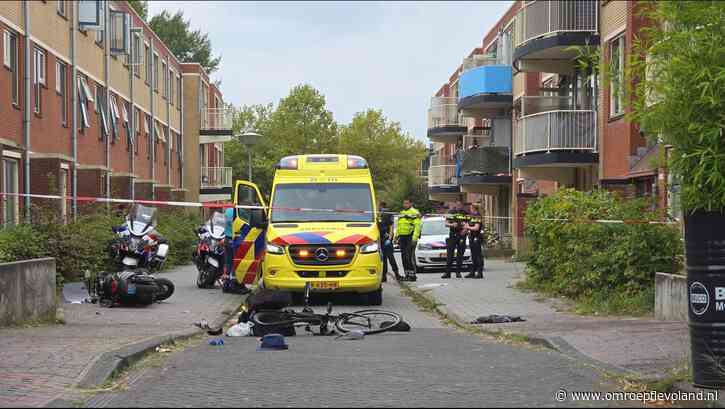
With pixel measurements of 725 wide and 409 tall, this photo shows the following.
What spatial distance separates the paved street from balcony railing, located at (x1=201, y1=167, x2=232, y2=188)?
149 feet

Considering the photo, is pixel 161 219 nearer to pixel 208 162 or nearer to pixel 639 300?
pixel 639 300

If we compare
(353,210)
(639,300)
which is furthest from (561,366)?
(353,210)

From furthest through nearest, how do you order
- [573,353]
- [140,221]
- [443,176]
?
[443,176] → [140,221] → [573,353]

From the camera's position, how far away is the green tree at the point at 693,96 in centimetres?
787

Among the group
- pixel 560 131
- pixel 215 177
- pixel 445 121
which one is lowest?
pixel 215 177

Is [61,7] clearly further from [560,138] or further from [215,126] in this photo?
[215,126]

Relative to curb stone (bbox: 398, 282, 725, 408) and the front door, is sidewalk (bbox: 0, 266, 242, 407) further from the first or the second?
curb stone (bbox: 398, 282, 725, 408)

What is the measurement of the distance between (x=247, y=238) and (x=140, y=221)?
1903 mm

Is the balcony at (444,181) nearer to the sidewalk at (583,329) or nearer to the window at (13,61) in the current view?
the window at (13,61)

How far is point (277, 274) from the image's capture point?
1702 cm

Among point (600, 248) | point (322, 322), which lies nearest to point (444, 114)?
point (600, 248)

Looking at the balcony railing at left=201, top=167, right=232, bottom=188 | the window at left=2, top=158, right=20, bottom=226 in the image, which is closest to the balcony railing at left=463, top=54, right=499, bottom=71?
the balcony railing at left=201, top=167, right=232, bottom=188

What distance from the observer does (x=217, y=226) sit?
66.6ft

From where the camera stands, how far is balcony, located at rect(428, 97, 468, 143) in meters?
56.2
